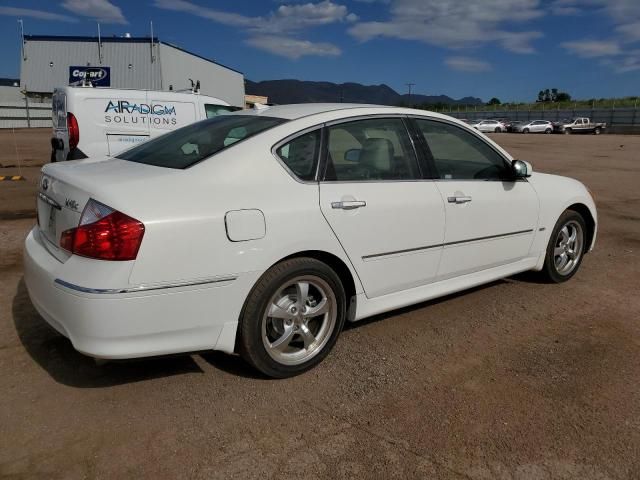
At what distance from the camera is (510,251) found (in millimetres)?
4398

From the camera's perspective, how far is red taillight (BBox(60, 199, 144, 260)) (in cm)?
258

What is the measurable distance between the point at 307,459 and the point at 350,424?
0.36 m

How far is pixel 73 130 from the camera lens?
838 centimetres

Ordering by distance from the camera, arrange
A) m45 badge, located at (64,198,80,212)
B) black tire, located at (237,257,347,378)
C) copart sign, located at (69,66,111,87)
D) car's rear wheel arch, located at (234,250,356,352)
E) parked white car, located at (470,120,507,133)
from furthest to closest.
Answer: parked white car, located at (470,120,507,133)
copart sign, located at (69,66,111,87)
car's rear wheel arch, located at (234,250,356,352)
black tire, located at (237,257,347,378)
m45 badge, located at (64,198,80,212)

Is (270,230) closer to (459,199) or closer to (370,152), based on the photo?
(370,152)

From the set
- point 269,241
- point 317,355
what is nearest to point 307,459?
point 317,355

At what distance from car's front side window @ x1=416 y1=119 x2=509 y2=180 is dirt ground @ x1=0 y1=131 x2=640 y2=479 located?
1.11 metres

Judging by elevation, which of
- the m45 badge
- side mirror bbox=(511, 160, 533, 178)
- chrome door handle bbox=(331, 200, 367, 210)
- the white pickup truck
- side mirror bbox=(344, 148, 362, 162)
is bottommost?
chrome door handle bbox=(331, 200, 367, 210)

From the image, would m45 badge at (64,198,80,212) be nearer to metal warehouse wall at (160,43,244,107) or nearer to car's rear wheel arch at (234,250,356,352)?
car's rear wheel arch at (234,250,356,352)

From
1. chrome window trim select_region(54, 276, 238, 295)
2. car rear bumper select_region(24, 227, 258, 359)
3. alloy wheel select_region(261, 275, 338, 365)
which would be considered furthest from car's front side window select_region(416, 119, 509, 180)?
chrome window trim select_region(54, 276, 238, 295)

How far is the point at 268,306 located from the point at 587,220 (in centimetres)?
367

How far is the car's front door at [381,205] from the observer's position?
10.8 ft

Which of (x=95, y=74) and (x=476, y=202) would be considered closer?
(x=476, y=202)

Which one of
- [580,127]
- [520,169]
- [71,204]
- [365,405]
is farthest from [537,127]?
[71,204]
